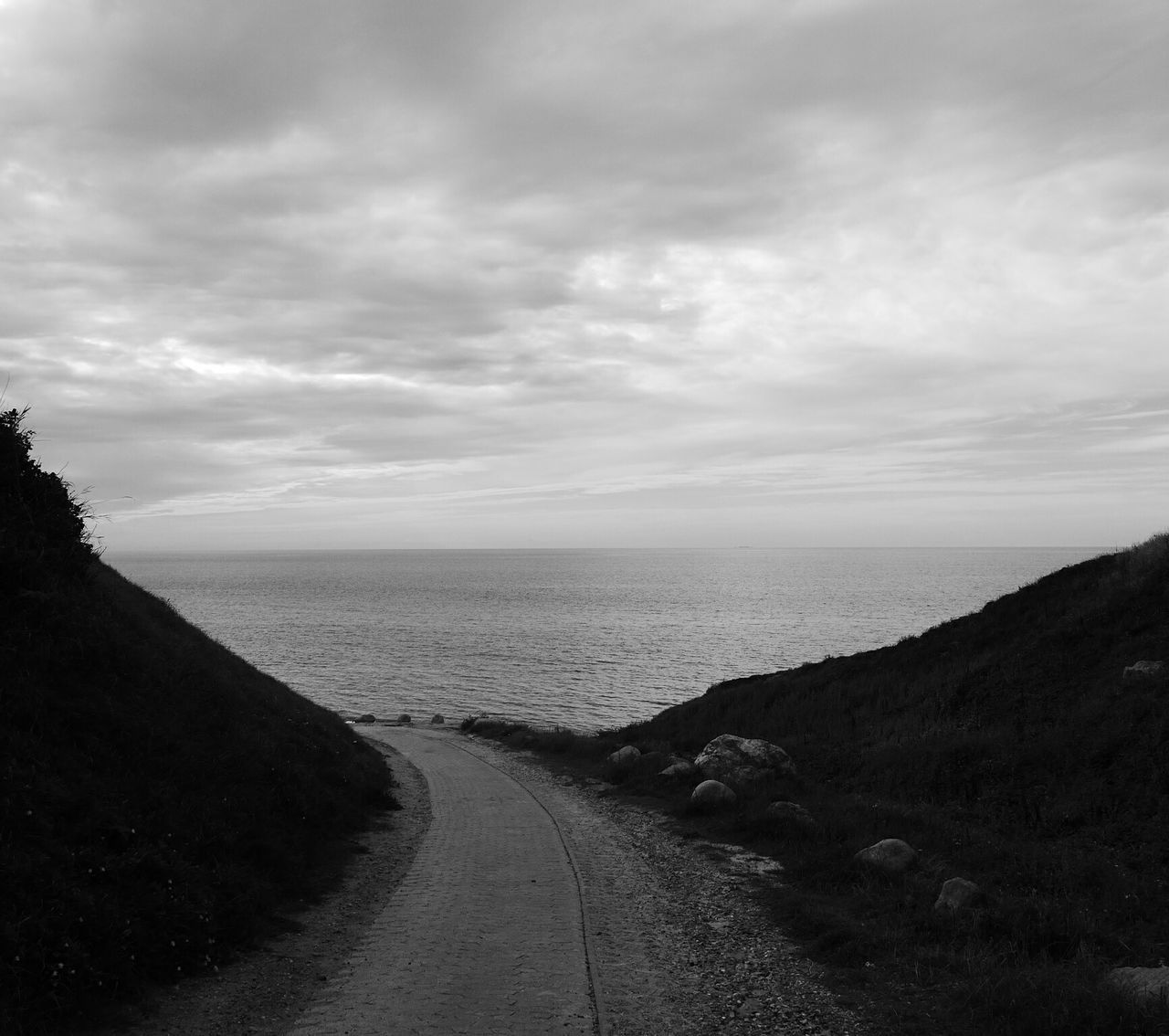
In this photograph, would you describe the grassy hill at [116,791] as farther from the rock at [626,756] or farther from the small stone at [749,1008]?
the rock at [626,756]

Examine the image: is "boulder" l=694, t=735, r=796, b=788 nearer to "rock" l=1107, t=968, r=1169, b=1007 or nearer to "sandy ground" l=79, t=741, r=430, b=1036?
"sandy ground" l=79, t=741, r=430, b=1036

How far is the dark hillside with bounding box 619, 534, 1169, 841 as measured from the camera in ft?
50.9

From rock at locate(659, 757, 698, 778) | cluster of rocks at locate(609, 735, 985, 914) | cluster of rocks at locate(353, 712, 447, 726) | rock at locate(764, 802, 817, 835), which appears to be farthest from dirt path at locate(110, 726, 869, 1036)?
cluster of rocks at locate(353, 712, 447, 726)

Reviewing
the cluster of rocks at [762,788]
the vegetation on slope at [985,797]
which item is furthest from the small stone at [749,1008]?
the cluster of rocks at [762,788]

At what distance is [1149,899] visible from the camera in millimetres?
11047

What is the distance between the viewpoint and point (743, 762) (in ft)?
69.2

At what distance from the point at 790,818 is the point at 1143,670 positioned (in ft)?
33.0

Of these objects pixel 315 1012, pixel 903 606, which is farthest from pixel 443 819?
pixel 903 606

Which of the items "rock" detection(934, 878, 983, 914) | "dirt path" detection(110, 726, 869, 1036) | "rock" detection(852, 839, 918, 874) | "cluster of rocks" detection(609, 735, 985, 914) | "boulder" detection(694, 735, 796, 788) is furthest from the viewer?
"boulder" detection(694, 735, 796, 788)

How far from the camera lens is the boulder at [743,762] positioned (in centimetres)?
2044

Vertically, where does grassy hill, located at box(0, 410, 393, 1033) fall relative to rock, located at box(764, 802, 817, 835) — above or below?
above

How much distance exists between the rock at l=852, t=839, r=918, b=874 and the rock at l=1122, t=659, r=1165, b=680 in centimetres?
933

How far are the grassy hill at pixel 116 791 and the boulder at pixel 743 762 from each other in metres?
8.77

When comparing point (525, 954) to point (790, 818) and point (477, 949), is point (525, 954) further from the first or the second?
point (790, 818)
